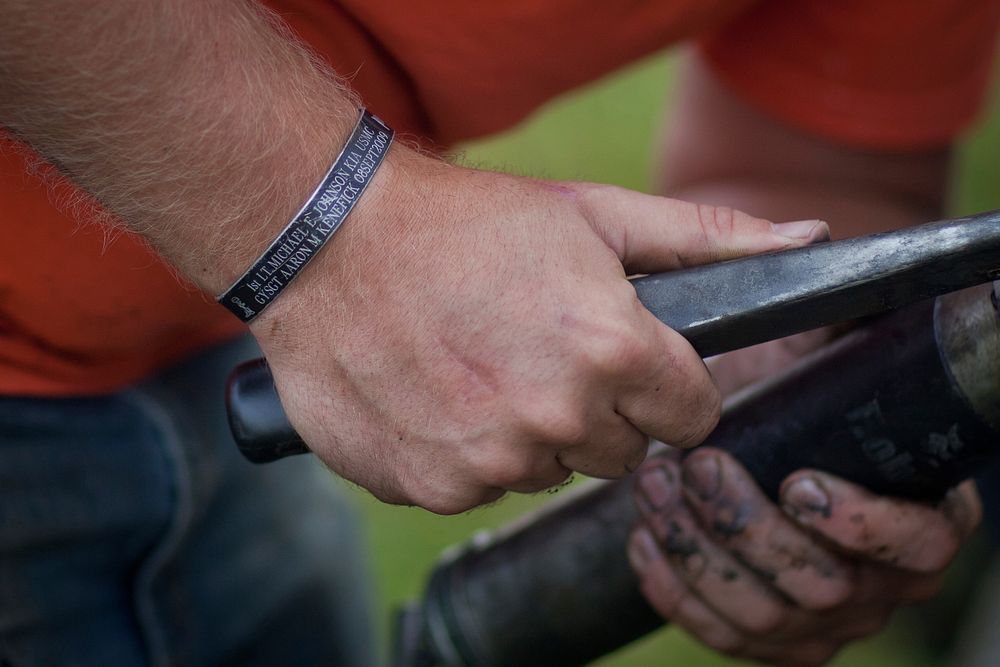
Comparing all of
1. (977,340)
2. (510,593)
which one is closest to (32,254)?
(510,593)

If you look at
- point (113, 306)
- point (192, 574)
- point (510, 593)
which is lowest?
point (192, 574)

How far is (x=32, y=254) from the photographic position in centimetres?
94

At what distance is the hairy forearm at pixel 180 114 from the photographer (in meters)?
0.68

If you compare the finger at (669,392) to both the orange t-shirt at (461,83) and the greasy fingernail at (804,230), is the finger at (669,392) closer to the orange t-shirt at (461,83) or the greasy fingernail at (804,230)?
the greasy fingernail at (804,230)

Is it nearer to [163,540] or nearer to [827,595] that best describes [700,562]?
[827,595]

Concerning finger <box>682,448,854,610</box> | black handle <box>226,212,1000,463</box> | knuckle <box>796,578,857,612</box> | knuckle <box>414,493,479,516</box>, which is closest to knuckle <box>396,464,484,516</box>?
knuckle <box>414,493,479,516</box>

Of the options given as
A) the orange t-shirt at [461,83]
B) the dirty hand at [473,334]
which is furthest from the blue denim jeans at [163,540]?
the dirty hand at [473,334]

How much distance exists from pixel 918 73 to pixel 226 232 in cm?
111

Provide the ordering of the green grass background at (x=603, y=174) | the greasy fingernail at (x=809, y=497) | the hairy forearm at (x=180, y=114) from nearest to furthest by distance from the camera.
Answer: the hairy forearm at (x=180, y=114) < the greasy fingernail at (x=809, y=497) < the green grass background at (x=603, y=174)

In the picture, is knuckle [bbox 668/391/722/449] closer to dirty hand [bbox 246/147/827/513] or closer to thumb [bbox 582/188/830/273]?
dirty hand [bbox 246/147/827/513]

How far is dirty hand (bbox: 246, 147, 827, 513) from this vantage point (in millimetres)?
774

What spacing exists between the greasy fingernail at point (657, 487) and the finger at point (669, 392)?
23 centimetres

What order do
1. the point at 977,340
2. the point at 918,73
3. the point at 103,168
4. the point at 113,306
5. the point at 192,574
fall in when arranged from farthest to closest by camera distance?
the point at 918,73 → the point at 192,574 → the point at 113,306 → the point at 977,340 → the point at 103,168

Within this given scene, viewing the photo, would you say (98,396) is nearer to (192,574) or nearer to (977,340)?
(192,574)
